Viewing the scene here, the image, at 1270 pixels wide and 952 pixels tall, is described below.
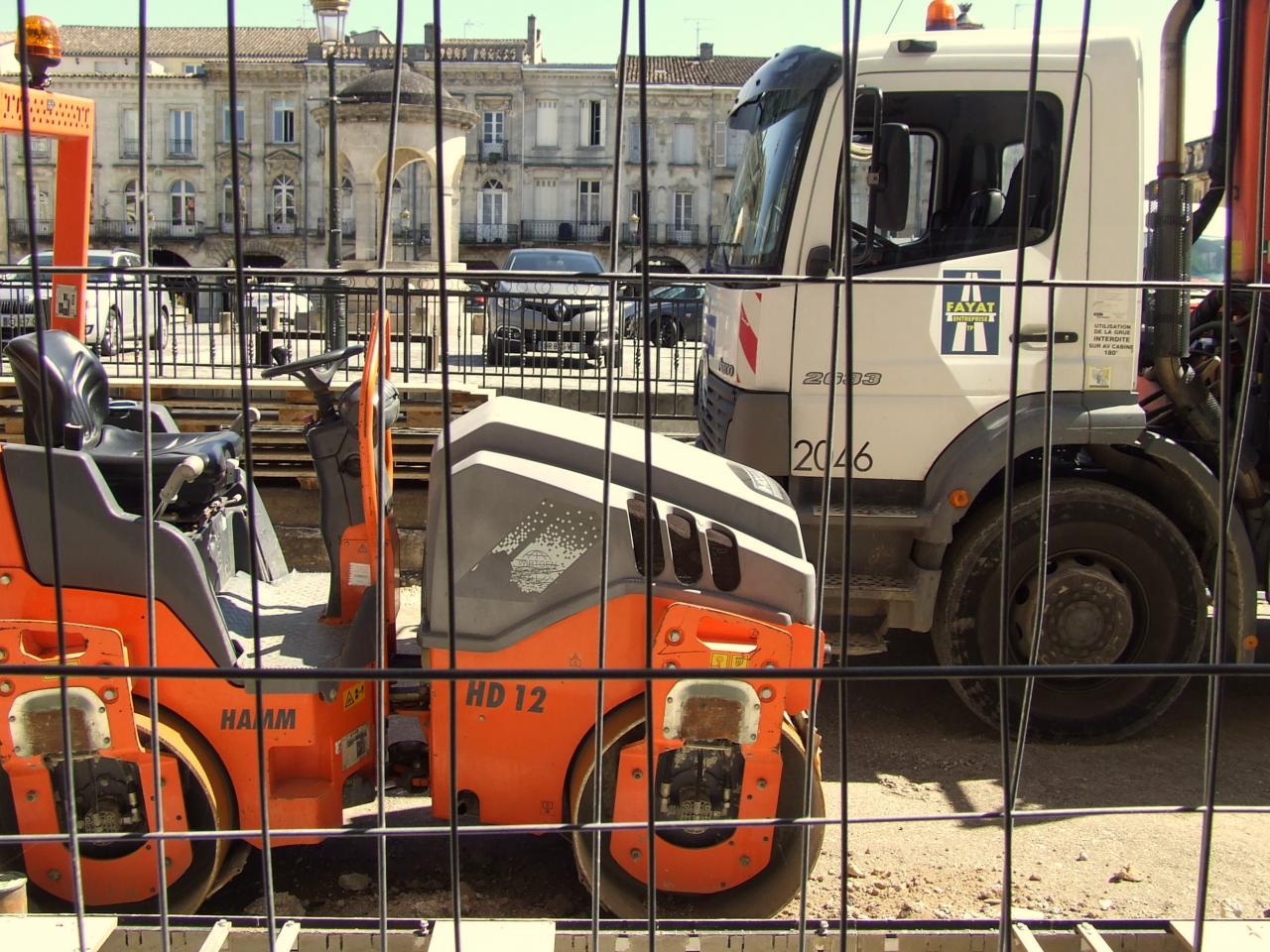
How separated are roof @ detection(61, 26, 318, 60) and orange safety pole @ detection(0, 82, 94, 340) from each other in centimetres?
4527

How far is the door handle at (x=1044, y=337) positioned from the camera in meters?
4.84

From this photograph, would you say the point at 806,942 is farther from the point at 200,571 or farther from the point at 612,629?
the point at 200,571

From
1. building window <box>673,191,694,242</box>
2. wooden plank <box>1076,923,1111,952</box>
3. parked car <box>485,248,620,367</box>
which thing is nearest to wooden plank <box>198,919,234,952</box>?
wooden plank <box>1076,923,1111,952</box>

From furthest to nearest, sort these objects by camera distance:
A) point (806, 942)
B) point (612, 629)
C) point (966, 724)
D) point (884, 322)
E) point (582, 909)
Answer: point (966, 724)
point (884, 322)
point (582, 909)
point (612, 629)
point (806, 942)

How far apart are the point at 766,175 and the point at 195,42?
5661cm

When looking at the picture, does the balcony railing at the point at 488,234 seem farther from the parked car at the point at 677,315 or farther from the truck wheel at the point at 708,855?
the truck wheel at the point at 708,855

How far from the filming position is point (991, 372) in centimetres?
491

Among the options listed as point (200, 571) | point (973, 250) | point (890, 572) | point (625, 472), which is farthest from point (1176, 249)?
point (200, 571)

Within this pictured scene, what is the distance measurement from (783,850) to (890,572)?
193cm

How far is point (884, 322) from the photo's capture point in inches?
192

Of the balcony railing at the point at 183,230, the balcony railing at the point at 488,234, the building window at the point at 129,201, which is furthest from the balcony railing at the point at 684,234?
the building window at the point at 129,201

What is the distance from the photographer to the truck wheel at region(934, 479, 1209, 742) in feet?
16.6

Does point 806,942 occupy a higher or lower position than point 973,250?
lower

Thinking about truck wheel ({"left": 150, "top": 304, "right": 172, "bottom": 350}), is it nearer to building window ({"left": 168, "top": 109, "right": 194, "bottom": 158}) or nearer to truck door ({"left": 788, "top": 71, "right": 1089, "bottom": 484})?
truck door ({"left": 788, "top": 71, "right": 1089, "bottom": 484})
